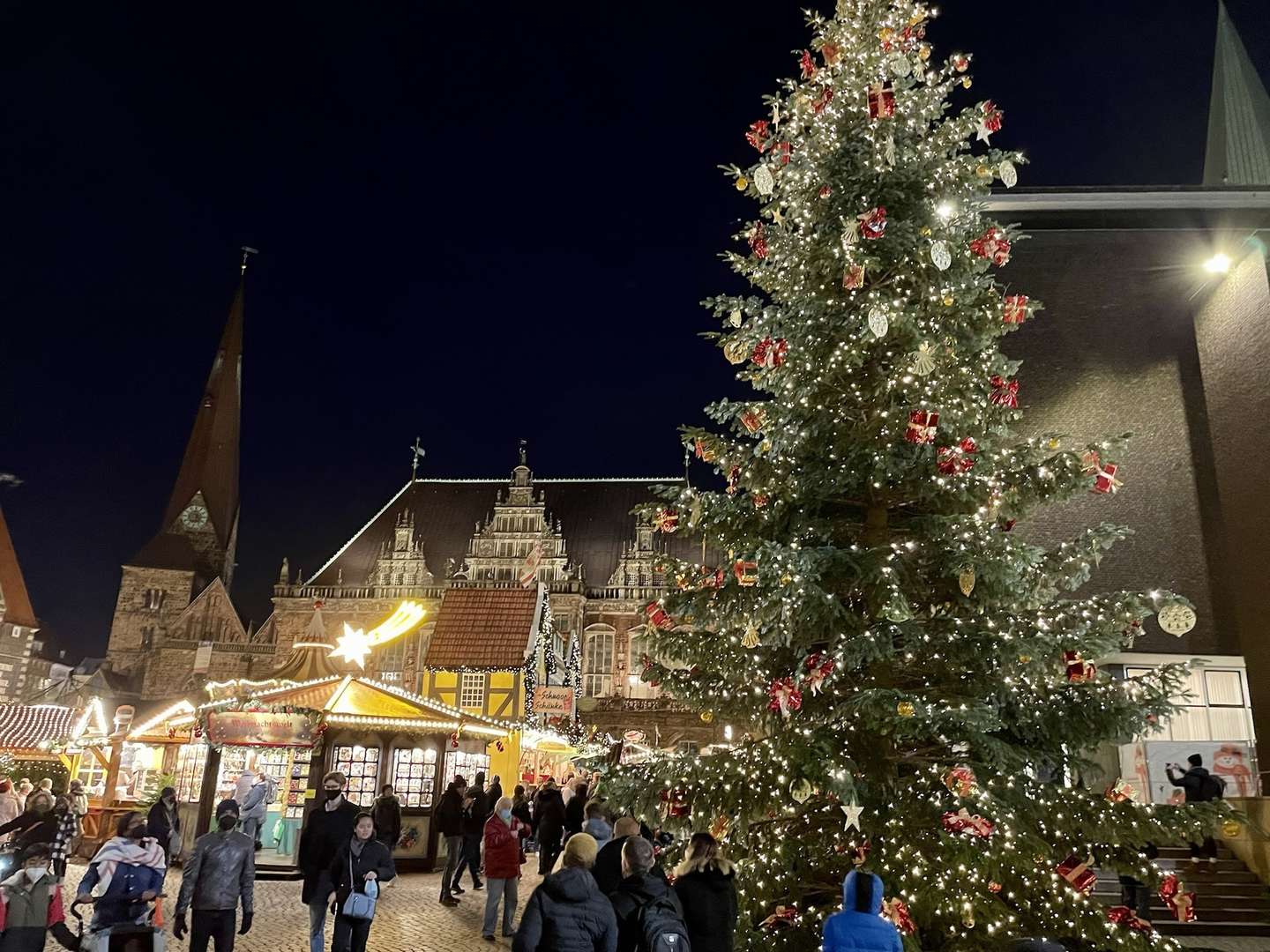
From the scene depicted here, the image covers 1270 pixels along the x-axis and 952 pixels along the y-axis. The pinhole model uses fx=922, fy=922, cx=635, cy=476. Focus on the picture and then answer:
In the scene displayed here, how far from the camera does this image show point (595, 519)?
132ft

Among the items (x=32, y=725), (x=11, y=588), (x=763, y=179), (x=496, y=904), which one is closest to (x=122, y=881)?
(x=496, y=904)

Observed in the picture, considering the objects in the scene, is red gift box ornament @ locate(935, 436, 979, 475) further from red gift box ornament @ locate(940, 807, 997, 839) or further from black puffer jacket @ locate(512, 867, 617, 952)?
black puffer jacket @ locate(512, 867, 617, 952)

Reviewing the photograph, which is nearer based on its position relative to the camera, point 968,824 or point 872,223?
point 968,824

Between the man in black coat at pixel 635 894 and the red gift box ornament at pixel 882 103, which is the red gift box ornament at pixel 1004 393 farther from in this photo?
the man in black coat at pixel 635 894

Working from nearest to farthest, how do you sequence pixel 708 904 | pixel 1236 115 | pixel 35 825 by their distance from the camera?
pixel 708 904, pixel 35 825, pixel 1236 115

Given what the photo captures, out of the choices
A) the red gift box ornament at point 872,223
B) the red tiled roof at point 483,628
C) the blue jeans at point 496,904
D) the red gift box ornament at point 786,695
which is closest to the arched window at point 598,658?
the red tiled roof at point 483,628

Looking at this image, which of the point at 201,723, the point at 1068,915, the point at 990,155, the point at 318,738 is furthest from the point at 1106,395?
the point at 201,723

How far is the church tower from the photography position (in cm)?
4475

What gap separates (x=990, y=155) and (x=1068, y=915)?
550 cm

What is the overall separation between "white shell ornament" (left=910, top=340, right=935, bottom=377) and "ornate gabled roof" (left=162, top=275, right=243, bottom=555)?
160ft

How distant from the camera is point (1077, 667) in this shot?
605 cm

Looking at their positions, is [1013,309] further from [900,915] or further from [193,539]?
[193,539]

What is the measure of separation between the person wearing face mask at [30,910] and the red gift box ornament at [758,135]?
22.9ft

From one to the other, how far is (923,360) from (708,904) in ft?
12.7
